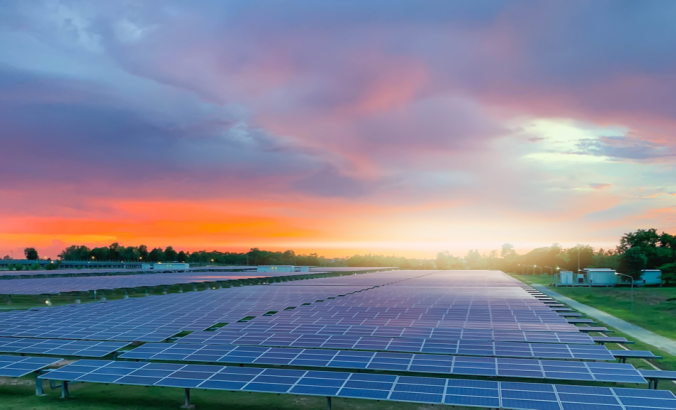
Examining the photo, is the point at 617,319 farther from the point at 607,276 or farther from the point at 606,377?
the point at 607,276

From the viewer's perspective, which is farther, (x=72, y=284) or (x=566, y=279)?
(x=566, y=279)

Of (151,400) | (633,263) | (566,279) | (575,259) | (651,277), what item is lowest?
(651,277)

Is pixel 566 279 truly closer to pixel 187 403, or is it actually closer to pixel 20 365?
pixel 187 403

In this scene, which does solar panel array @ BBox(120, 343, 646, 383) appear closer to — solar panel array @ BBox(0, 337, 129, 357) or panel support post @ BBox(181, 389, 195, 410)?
solar panel array @ BBox(0, 337, 129, 357)

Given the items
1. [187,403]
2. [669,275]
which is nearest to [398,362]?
[187,403]

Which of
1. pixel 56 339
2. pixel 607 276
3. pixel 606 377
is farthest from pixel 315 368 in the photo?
pixel 607 276

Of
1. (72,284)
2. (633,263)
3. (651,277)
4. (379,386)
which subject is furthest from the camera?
(633,263)
